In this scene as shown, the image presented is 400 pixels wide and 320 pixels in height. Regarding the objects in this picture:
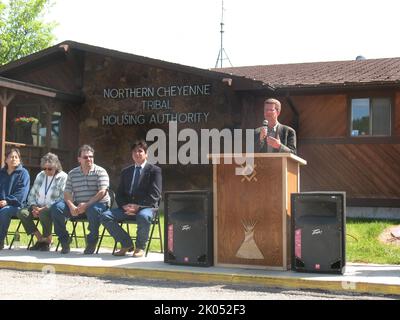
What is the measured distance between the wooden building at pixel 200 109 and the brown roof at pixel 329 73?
39mm

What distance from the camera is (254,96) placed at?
16.5 meters

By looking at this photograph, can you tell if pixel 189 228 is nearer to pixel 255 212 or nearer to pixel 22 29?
pixel 255 212

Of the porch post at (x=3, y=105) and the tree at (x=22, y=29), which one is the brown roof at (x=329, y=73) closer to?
the porch post at (x=3, y=105)

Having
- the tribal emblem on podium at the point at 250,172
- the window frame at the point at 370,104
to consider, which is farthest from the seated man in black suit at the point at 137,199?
the window frame at the point at 370,104

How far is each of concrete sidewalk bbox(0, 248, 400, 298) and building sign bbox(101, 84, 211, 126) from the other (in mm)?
8670

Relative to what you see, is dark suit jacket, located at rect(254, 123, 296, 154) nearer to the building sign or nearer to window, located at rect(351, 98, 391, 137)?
window, located at rect(351, 98, 391, 137)

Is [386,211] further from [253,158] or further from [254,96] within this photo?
[253,158]

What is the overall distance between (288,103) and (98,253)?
8.65m

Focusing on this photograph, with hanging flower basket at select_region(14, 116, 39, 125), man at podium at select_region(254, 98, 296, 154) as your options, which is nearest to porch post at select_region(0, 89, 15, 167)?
hanging flower basket at select_region(14, 116, 39, 125)

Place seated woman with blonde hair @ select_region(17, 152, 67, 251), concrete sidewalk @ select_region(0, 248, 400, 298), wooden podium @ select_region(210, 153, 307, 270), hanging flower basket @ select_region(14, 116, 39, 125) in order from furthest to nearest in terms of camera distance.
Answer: hanging flower basket @ select_region(14, 116, 39, 125), seated woman with blonde hair @ select_region(17, 152, 67, 251), wooden podium @ select_region(210, 153, 307, 270), concrete sidewalk @ select_region(0, 248, 400, 298)

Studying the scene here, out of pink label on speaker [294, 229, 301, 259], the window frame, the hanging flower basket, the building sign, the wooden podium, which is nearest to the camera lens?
pink label on speaker [294, 229, 301, 259]

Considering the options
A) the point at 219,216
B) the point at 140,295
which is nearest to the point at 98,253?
the point at 219,216

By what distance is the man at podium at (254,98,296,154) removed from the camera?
7113 millimetres

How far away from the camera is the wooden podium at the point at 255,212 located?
7.05m
